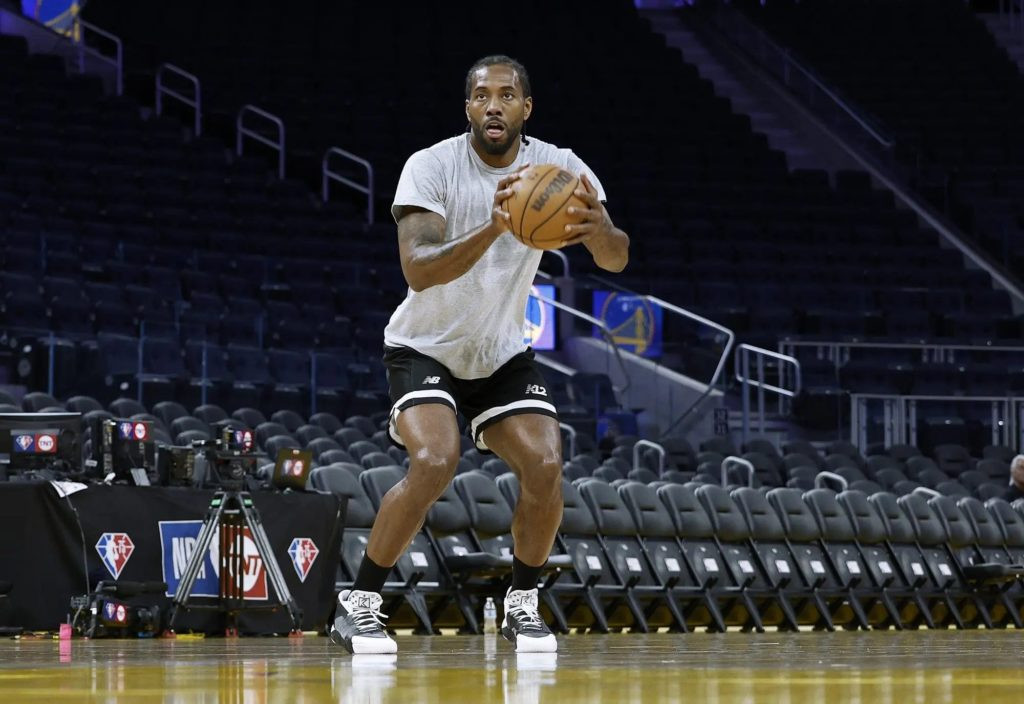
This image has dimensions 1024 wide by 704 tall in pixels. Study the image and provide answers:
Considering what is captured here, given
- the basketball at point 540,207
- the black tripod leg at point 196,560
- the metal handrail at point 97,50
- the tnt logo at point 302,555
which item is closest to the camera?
the basketball at point 540,207

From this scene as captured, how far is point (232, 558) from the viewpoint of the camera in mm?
7984

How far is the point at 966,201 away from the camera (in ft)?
74.2

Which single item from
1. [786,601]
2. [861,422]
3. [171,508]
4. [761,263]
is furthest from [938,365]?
[171,508]

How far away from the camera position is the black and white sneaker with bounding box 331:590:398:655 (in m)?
4.66

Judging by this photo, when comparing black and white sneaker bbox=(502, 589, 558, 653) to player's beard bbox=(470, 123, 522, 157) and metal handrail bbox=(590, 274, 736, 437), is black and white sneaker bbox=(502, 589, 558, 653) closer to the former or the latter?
player's beard bbox=(470, 123, 522, 157)

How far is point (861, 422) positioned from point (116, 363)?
6.98 m

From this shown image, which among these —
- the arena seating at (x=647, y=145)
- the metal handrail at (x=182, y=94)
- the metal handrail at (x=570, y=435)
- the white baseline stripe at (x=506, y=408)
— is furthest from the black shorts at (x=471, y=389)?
the metal handrail at (x=182, y=94)

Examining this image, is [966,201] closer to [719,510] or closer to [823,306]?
[823,306]

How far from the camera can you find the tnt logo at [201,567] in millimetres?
8148

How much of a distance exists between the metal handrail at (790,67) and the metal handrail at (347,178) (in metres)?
7.16

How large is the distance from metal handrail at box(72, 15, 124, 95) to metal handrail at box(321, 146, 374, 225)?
301cm

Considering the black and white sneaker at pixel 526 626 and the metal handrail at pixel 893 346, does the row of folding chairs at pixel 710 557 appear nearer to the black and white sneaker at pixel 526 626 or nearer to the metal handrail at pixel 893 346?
the metal handrail at pixel 893 346

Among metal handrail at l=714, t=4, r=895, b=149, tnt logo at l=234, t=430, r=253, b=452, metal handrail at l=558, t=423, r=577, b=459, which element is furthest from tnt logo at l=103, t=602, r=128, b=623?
metal handrail at l=714, t=4, r=895, b=149

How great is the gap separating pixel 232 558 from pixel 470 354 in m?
3.43
